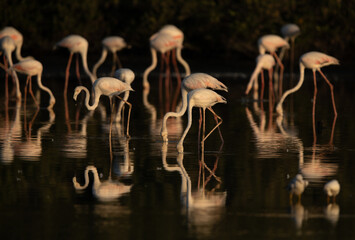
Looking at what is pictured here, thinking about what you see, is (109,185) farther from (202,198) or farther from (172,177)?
(202,198)

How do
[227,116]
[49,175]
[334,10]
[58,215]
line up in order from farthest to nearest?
[334,10] → [227,116] → [49,175] → [58,215]

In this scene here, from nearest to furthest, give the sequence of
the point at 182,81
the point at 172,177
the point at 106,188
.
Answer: the point at 106,188 < the point at 172,177 < the point at 182,81

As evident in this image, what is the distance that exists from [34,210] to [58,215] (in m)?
0.30

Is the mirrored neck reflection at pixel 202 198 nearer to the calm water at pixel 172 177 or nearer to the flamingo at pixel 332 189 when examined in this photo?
the calm water at pixel 172 177

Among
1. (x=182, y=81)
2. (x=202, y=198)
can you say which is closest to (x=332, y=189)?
(x=202, y=198)

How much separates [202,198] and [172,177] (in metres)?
1.07

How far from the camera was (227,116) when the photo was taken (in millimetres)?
14961

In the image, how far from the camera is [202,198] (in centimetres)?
789

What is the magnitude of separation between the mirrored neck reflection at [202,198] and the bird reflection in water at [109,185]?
1.67 feet

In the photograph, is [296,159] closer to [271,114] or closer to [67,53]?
[271,114]

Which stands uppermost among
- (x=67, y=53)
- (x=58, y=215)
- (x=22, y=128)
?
(x=67, y=53)

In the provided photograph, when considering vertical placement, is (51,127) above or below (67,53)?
below

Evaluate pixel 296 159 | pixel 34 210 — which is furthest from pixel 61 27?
pixel 34 210

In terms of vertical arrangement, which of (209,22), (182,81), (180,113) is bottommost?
(180,113)
